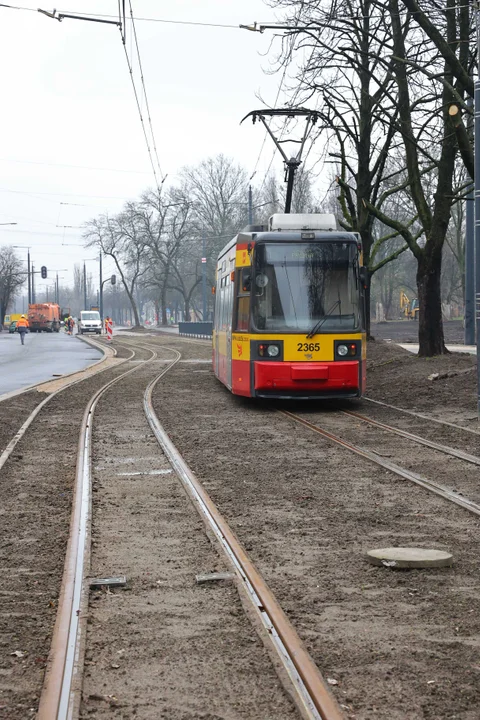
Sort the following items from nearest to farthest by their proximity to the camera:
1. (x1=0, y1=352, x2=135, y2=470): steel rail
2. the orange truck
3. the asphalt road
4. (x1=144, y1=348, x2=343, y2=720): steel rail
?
1. (x1=144, y1=348, x2=343, y2=720): steel rail
2. (x1=0, y1=352, x2=135, y2=470): steel rail
3. the asphalt road
4. the orange truck

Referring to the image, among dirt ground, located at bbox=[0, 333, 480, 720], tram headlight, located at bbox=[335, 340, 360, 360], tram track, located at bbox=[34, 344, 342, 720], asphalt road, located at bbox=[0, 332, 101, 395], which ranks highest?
tram headlight, located at bbox=[335, 340, 360, 360]

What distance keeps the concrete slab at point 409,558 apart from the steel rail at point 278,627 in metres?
0.76

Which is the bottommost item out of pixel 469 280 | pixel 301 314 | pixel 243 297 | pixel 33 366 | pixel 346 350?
pixel 33 366

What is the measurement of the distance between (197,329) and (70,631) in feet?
217

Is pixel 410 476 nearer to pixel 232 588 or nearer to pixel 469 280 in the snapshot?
pixel 232 588

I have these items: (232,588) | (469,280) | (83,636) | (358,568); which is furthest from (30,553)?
(469,280)

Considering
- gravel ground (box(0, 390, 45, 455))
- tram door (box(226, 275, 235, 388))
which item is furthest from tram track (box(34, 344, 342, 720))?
tram door (box(226, 275, 235, 388))

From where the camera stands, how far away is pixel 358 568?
19.9 feet

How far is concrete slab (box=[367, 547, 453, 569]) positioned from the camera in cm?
604

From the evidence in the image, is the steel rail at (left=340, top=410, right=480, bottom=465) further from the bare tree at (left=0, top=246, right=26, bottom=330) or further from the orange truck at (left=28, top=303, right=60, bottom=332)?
the bare tree at (left=0, top=246, right=26, bottom=330)

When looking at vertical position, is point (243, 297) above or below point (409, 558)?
above

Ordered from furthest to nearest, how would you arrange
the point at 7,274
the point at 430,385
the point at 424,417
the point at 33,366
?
the point at 7,274
the point at 33,366
the point at 430,385
the point at 424,417

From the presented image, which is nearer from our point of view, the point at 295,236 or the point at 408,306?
the point at 295,236

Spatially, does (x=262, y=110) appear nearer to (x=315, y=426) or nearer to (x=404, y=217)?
(x=315, y=426)
